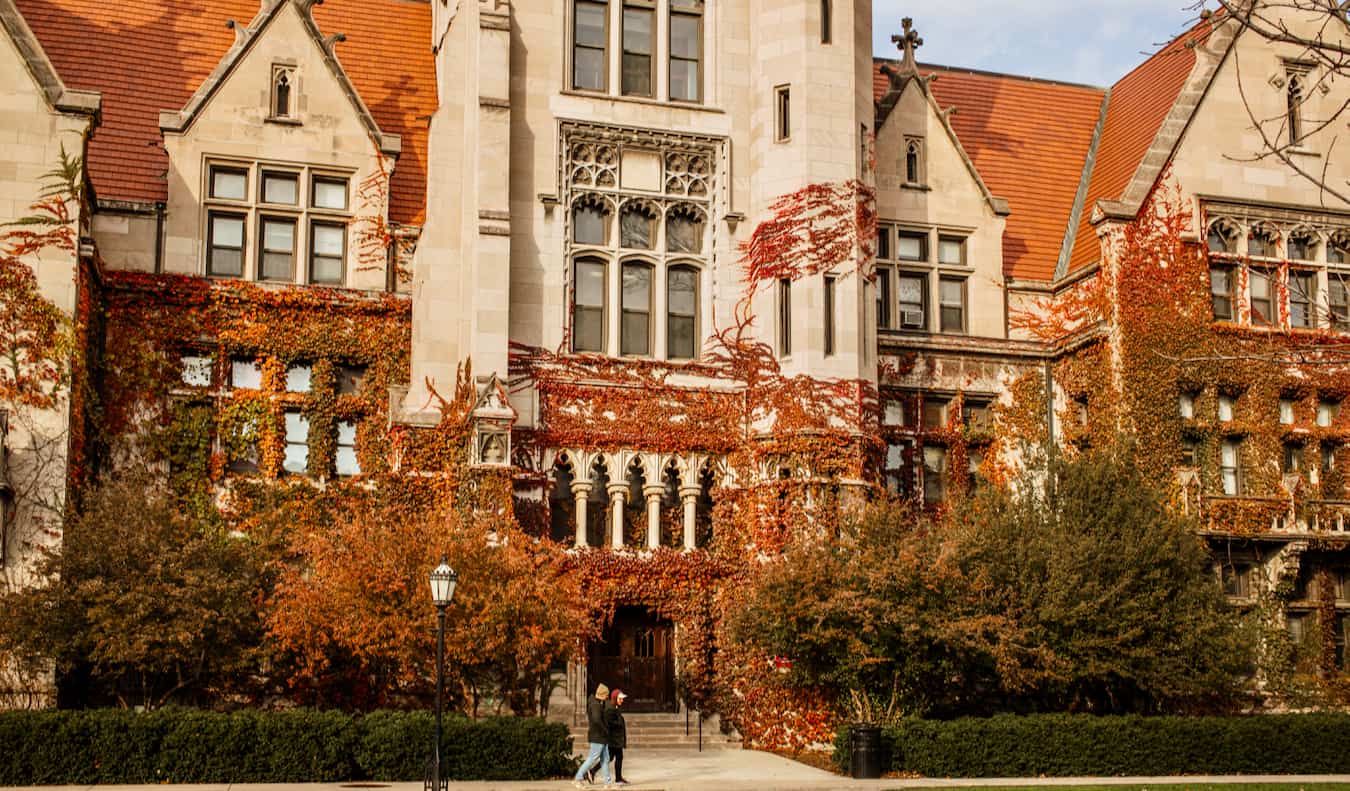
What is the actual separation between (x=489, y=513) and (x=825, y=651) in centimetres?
666

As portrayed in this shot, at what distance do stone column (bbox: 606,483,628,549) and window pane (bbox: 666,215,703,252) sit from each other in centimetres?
552

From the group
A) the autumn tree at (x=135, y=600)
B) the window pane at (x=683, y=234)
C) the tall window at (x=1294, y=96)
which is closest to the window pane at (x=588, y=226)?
the window pane at (x=683, y=234)

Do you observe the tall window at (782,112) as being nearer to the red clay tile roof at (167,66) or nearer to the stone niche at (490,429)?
the red clay tile roof at (167,66)

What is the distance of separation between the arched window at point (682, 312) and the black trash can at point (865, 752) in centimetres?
1064

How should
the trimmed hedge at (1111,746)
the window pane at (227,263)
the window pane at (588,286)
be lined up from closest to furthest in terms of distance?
1. the trimmed hedge at (1111,746)
2. the window pane at (227,263)
3. the window pane at (588,286)

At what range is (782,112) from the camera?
112ft

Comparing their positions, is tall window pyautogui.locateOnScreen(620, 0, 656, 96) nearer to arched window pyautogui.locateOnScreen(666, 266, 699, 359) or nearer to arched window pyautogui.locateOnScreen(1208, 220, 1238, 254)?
arched window pyautogui.locateOnScreen(666, 266, 699, 359)

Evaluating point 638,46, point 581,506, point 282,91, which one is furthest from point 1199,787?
point 282,91

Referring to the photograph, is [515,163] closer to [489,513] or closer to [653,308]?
[653,308]

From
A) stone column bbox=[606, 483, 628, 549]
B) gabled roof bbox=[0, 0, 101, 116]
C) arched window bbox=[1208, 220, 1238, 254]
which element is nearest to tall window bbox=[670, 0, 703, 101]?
stone column bbox=[606, 483, 628, 549]

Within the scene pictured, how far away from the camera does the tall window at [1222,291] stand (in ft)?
116

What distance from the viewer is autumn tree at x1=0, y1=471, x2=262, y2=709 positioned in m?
24.6

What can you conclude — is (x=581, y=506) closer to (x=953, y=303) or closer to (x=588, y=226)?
(x=588, y=226)

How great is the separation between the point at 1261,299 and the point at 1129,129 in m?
6.07
